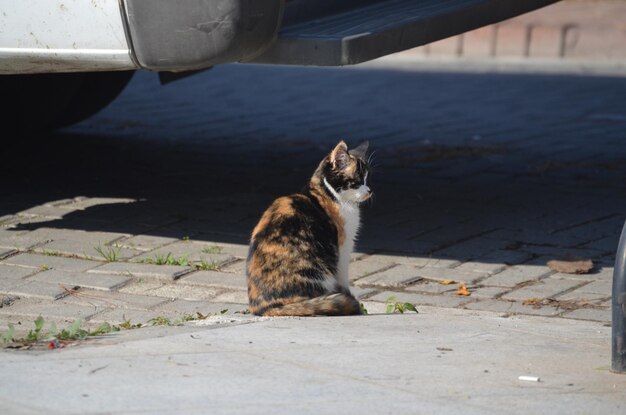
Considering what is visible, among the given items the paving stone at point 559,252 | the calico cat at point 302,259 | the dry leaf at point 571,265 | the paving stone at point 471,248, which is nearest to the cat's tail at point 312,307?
the calico cat at point 302,259

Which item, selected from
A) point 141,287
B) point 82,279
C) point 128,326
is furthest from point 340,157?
point 82,279

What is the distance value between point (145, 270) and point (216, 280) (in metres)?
0.35

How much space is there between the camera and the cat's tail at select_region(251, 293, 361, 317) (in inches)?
168

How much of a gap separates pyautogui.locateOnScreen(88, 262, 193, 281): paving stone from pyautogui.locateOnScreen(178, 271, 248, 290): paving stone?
59mm

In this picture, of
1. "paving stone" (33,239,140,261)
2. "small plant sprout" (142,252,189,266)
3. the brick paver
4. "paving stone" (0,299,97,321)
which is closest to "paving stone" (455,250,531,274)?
the brick paver

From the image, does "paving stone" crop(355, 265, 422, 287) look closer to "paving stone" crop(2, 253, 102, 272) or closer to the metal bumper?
the metal bumper

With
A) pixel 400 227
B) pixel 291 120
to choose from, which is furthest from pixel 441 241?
pixel 291 120

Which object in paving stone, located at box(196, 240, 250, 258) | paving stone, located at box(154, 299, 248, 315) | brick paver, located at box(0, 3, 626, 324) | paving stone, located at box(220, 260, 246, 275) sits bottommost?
brick paver, located at box(0, 3, 626, 324)

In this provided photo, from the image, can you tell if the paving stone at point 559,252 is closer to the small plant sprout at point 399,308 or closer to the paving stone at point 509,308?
the paving stone at point 509,308

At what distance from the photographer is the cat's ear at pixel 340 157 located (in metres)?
4.79

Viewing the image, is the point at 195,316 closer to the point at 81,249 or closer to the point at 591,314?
→ the point at 81,249

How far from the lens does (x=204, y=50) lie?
4.71 meters

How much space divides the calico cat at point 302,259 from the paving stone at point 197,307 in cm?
32

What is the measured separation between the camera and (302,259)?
431 centimetres
